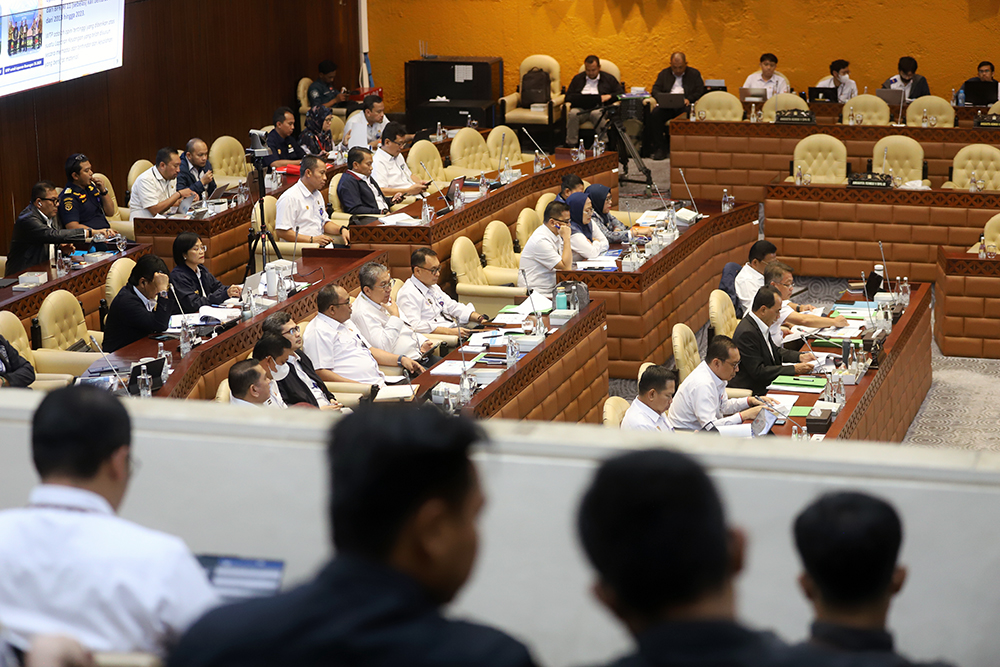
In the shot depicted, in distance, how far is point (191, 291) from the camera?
6.70 m

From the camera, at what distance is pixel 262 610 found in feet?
4.07

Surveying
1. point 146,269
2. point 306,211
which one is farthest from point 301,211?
point 146,269

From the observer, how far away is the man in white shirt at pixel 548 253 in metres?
7.75

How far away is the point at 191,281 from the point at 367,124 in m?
4.60

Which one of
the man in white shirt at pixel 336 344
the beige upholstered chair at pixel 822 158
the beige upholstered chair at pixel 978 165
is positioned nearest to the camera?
the man in white shirt at pixel 336 344

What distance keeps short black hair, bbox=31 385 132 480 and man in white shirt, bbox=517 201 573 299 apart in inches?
233

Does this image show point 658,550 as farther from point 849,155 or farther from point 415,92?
point 415,92

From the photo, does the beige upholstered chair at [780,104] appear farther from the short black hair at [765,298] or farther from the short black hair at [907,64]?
the short black hair at [765,298]

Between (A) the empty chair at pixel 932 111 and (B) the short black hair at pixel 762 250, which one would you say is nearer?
(B) the short black hair at pixel 762 250

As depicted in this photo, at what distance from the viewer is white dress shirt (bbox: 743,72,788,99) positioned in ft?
42.7

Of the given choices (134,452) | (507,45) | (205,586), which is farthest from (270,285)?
(507,45)

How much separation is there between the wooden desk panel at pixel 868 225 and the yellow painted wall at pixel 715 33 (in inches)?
195

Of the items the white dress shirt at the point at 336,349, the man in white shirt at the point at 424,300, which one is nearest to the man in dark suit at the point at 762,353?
the man in white shirt at the point at 424,300

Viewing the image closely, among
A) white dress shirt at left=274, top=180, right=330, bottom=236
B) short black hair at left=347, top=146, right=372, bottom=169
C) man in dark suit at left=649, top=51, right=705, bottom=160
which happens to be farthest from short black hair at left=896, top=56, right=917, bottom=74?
white dress shirt at left=274, top=180, right=330, bottom=236
